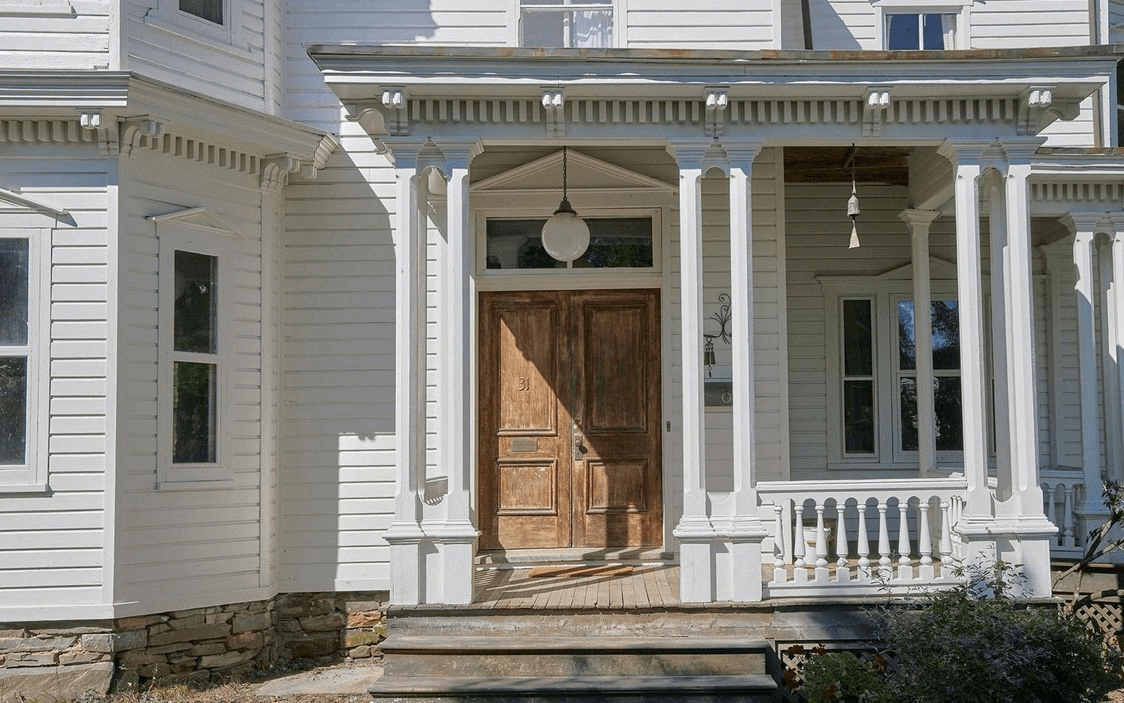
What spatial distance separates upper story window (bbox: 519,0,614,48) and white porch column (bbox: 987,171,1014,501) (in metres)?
3.32

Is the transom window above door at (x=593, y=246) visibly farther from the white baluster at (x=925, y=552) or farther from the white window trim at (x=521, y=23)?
the white baluster at (x=925, y=552)

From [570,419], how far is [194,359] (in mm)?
3006

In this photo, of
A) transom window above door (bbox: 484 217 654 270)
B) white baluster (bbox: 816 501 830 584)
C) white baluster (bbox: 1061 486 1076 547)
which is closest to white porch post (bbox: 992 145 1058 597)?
white baluster (bbox: 816 501 830 584)

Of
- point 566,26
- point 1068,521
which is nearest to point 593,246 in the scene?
point 566,26

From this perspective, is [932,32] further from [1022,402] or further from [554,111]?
[554,111]

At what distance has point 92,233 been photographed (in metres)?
6.93

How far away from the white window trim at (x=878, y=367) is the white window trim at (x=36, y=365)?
6.50 metres

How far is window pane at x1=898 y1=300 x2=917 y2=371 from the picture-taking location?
9586mm

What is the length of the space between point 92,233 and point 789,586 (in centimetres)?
526

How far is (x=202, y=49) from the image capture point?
756cm

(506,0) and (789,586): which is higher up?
(506,0)

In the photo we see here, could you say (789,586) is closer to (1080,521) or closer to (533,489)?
(533,489)

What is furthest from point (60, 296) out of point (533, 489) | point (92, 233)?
point (533, 489)

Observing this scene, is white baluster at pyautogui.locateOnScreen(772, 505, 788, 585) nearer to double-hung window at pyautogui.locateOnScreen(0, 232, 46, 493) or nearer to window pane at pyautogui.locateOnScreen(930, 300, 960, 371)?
window pane at pyautogui.locateOnScreen(930, 300, 960, 371)
